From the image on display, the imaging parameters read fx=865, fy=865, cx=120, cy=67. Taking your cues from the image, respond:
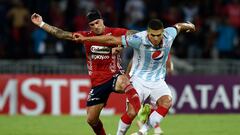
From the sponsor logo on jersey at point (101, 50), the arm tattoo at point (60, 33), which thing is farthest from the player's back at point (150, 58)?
the arm tattoo at point (60, 33)

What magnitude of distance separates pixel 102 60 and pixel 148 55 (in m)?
0.79

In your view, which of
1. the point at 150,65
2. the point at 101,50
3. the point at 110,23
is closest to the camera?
the point at 150,65

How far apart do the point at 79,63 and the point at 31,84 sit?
58.7 inches

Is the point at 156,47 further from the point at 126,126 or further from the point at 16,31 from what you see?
the point at 16,31

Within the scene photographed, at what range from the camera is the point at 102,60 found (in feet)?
45.3

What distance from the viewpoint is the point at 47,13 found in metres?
23.3

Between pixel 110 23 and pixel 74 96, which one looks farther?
pixel 110 23

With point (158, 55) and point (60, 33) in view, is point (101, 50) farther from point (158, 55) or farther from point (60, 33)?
point (158, 55)

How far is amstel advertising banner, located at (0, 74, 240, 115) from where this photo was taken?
2159 centimetres

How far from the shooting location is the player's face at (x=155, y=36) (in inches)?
517

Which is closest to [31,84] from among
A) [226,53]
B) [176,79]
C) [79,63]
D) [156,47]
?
[79,63]

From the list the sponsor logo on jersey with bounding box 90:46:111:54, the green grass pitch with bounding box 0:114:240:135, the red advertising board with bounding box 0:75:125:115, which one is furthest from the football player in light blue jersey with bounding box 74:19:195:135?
the red advertising board with bounding box 0:75:125:115

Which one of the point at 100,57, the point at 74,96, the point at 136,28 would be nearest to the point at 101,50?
the point at 100,57

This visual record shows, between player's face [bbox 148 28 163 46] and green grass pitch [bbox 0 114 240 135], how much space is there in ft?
9.49
